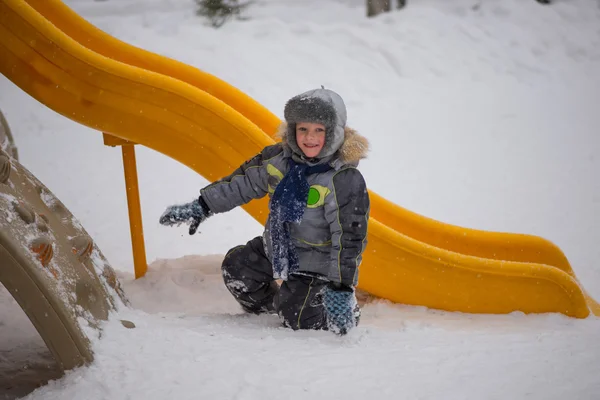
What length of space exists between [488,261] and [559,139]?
4.67 metres

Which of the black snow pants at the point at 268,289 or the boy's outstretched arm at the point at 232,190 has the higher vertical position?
the boy's outstretched arm at the point at 232,190

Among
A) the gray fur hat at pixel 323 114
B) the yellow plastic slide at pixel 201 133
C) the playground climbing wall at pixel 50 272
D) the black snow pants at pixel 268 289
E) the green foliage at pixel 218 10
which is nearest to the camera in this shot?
the playground climbing wall at pixel 50 272

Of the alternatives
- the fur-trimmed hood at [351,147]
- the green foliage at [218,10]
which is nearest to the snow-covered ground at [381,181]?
the green foliage at [218,10]

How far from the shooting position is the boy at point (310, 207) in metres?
2.57

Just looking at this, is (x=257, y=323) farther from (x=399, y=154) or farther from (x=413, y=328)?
(x=399, y=154)

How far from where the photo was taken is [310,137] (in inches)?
102

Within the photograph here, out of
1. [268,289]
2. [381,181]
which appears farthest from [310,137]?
[381,181]

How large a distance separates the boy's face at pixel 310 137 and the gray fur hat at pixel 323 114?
0.8 inches

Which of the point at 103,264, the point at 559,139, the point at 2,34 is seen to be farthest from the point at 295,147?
the point at 559,139

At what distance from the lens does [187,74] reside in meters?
3.90

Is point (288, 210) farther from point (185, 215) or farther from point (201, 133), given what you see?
point (201, 133)

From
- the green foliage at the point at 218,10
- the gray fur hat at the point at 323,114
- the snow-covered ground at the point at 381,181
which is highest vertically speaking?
the green foliage at the point at 218,10

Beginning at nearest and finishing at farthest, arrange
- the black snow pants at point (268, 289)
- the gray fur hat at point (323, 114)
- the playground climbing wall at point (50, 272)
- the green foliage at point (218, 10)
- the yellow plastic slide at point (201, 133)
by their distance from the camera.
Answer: the playground climbing wall at point (50, 272) → the gray fur hat at point (323, 114) → the black snow pants at point (268, 289) → the yellow plastic slide at point (201, 133) → the green foliage at point (218, 10)

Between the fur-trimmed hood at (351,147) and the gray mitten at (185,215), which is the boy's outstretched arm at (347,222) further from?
the gray mitten at (185,215)
